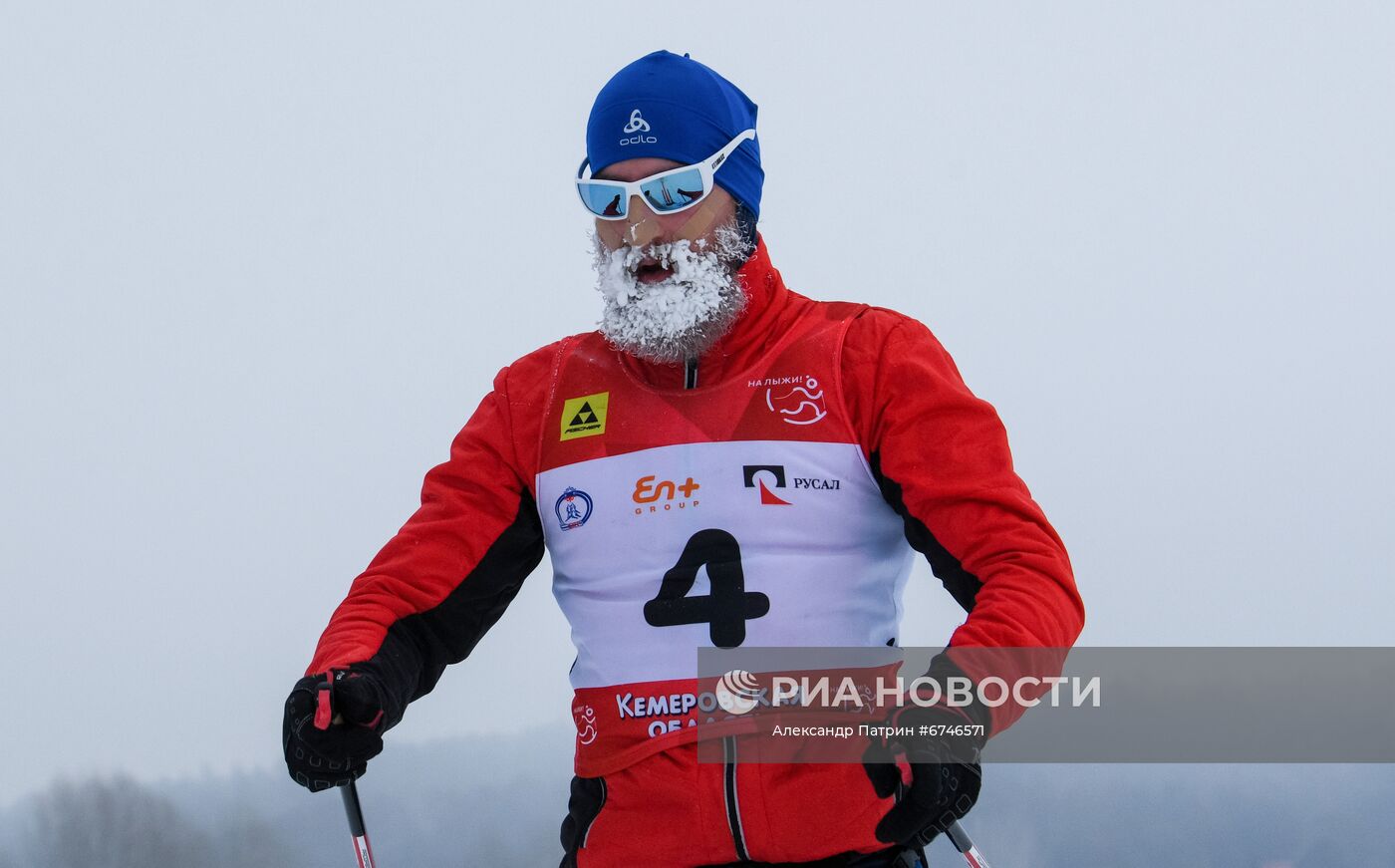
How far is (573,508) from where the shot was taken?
1878 millimetres

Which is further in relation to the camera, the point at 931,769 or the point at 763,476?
the point at 763,476

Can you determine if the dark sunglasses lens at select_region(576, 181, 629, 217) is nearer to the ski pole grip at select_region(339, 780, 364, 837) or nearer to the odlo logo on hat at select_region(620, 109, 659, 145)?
the odlo logo on hat at select_region(620, 109, 659, 145)

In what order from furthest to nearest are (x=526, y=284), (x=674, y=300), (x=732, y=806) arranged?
(x=526, y=284), (x=674, y=300), (x=732, y=806)

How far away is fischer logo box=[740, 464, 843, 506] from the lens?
176cm

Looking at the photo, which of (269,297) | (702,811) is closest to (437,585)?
(702,811)

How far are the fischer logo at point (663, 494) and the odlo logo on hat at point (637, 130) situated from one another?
0.48m

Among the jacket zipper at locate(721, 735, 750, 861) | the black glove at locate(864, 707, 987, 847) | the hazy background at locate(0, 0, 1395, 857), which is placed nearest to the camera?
the black glove at locate(864, 707, 987, 847)

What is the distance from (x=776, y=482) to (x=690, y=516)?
0.12 metres

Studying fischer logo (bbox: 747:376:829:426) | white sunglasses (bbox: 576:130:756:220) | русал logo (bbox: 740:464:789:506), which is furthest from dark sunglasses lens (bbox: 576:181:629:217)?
русал logo (bbox: 740:464:789:506)

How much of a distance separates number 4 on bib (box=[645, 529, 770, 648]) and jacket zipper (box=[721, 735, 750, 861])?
145 mm

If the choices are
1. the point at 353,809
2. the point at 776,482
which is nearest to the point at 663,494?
the point at 776,482

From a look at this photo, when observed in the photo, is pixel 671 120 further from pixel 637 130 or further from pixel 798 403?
pixel 798 403

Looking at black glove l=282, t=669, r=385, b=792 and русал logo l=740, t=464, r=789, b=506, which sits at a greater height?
русал logo l=740, t=464, r=789, b=506

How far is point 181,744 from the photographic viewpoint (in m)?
3.93
